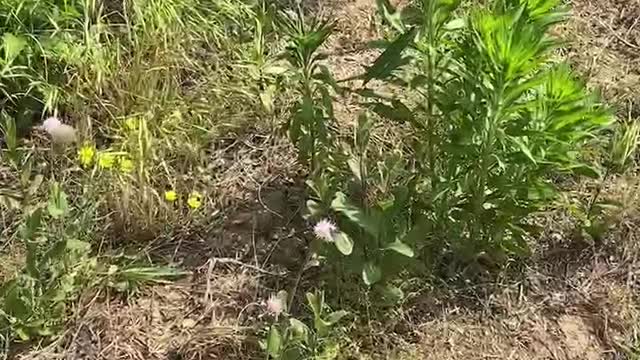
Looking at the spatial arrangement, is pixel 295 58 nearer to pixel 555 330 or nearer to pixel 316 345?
pixel 316 345

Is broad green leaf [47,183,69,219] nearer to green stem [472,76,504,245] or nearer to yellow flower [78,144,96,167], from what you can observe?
yellow flower [78,144,96,167]

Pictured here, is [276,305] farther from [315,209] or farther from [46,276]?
[46,276]

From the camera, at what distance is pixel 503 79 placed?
96.7 inches

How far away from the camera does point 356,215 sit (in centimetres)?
271

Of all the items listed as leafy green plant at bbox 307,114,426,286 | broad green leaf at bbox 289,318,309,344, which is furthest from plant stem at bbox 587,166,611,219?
broad green leaf at bbox 289,318,309,344

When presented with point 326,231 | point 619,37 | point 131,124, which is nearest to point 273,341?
point 326,231

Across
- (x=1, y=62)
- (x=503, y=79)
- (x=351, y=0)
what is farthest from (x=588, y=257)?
(x=1, y=62)

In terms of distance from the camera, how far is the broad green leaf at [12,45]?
10.7 ft

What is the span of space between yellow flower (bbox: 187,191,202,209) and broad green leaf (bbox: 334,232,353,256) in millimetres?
577

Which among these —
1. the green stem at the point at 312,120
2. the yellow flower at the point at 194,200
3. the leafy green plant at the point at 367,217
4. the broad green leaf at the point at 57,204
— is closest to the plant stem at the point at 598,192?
the leafy green plant at the point at 367,217

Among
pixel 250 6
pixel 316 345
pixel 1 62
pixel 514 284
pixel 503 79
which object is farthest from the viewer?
pixel 250 6

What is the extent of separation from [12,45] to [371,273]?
1.35m

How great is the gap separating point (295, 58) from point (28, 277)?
2.86ft

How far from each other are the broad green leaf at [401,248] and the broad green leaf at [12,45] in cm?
133
